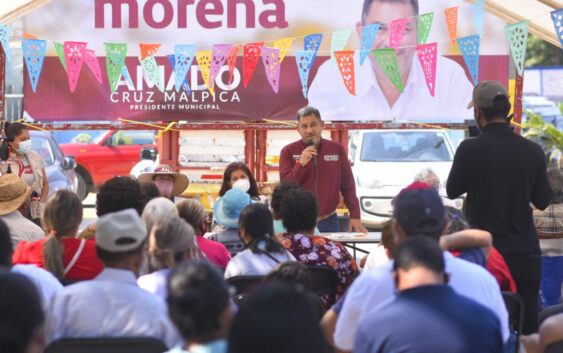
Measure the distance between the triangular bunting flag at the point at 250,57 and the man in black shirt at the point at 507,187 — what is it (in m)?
5.60

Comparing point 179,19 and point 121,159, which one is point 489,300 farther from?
point 121,159

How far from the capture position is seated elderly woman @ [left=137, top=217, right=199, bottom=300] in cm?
345

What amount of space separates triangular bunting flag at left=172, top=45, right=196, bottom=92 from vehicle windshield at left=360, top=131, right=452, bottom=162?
3398mm

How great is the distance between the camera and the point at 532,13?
839cm

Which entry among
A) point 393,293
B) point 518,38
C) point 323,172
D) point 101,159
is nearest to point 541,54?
point 101,159

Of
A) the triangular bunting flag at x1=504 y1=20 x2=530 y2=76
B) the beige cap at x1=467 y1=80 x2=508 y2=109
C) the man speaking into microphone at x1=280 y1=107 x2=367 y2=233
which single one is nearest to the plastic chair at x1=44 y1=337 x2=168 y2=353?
the beige cap at x1=467 y1=80 x2=508 y2=109

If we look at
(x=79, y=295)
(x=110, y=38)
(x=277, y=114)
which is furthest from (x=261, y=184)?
(x=79, y=295)

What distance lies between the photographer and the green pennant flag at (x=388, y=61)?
9.21 metres

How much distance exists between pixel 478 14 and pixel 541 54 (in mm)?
27634

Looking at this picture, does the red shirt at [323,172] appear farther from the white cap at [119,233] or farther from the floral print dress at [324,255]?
the white cap at [119,233]

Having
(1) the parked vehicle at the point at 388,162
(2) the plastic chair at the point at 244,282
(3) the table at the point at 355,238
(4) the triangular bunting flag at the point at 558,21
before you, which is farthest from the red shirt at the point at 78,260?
(1) the parked vehicle at the point at 388,162

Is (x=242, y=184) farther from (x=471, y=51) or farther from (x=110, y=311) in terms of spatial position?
(x=471, y=51)

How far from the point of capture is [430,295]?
246 cm

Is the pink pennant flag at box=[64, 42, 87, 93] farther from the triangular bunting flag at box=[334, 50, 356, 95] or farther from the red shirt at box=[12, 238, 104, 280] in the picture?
the red shirt at box=[12, 238, 104, 280]
